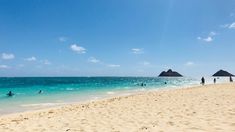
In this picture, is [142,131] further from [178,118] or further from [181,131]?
[178,118]

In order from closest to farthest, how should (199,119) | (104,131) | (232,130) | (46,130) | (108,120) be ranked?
(232,130) → (104,131) → (46,130) → (199,119) → (108,120)

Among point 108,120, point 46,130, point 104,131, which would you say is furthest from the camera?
point 108,120

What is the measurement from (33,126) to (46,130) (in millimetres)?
1109

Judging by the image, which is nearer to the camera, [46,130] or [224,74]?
[46,130]

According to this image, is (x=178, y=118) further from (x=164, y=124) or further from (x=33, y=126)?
(x=33, y=126)

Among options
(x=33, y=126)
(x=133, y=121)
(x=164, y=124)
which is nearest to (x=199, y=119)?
(x=164, y=124)

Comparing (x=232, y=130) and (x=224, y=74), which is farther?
(x=224, y=74)

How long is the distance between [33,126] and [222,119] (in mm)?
6882

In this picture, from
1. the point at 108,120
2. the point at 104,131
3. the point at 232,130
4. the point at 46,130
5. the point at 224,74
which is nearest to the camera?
the point at 232,130

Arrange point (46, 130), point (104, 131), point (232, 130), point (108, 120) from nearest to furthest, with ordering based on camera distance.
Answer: point (232, 130) → point (104, 131) → point (46, 130) → point (108, 120)

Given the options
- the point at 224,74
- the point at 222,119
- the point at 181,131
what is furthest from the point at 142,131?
the point at 224,74

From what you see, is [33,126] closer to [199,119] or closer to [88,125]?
[88,125]

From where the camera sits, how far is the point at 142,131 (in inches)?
328

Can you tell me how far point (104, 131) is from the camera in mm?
8594
